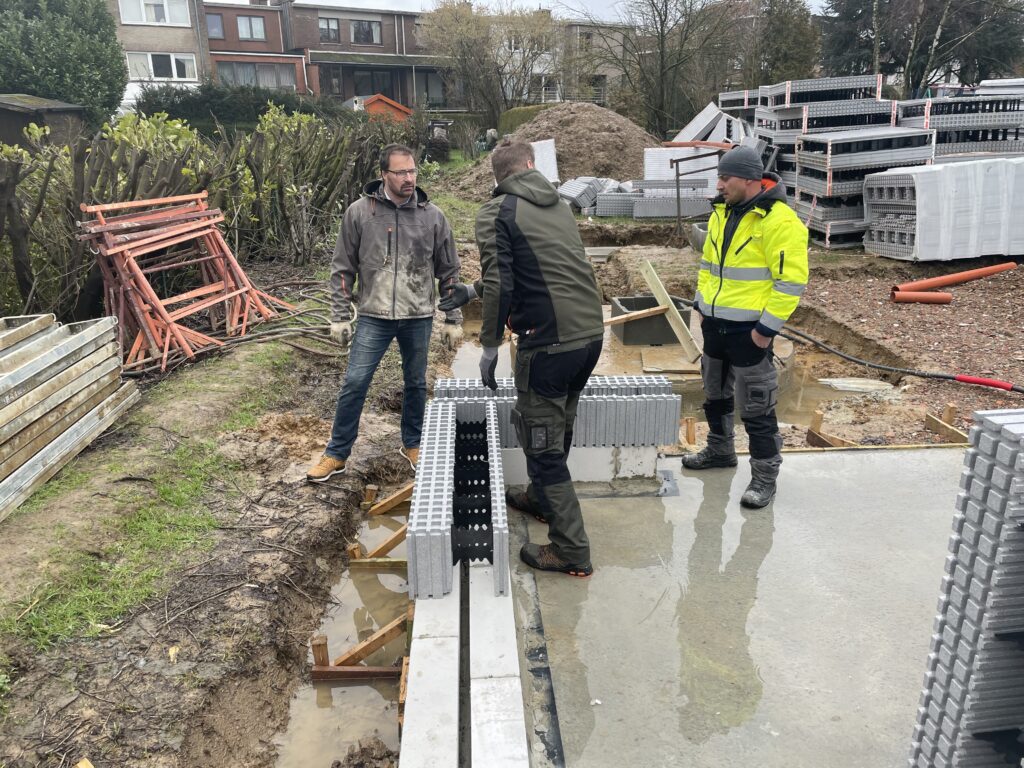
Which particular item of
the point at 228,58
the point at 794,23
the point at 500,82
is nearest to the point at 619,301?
the point at 794,23

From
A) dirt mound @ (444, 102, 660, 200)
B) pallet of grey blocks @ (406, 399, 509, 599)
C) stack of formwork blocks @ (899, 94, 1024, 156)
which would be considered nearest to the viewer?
pallet of grey blocks @ (406, 399, 509, 599)

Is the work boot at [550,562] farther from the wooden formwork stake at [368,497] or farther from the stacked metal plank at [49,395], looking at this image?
the stacked metal plank at [49,395]

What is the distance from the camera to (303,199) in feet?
33.8

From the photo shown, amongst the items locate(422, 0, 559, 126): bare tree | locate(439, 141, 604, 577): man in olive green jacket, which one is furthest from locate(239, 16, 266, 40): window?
locate(439, 141, 604, 577): man in olive green jacket

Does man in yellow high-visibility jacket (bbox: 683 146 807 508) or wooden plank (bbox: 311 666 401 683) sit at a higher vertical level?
man in yellow high-visibility jacket (bbox: 683 146 807 508)

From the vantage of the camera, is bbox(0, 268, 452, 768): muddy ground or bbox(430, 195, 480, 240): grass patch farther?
bbox(430, 195, 480, 240): grass patch

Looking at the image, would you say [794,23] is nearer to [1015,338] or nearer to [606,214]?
[606,214]

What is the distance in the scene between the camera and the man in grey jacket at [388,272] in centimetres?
452

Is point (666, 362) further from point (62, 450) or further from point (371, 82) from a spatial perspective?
point (371, 82)

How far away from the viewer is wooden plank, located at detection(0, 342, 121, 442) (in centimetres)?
414

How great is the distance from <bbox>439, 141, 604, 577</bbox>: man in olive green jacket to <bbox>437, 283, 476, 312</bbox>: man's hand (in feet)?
2.15

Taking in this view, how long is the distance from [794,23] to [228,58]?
3002 centimetres

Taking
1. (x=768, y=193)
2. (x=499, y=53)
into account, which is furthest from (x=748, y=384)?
(x=499, y=53)

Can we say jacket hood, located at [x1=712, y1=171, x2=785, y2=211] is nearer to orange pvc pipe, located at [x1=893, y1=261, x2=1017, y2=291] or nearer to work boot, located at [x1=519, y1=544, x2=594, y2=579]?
work boot, located at [x1=519, y1=544, x2=594, y2=579]
